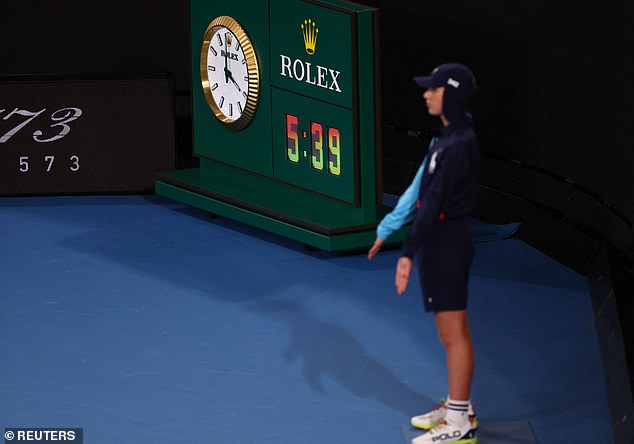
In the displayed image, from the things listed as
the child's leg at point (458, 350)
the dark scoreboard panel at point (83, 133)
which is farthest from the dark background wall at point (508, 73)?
the child's leg at point (458, 350)

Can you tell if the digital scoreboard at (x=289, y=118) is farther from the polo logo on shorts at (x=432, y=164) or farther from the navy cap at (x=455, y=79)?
the polo logo on shorts at (x=432, y=164)

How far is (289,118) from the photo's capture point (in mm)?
8828

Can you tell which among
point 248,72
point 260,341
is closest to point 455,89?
point 260,341

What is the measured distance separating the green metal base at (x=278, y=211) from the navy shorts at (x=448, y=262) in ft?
9.10

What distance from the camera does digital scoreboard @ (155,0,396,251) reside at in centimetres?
830

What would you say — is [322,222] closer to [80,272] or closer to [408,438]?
[80,272]

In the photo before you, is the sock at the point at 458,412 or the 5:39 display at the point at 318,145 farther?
the 5:39 display at the point at 318,145

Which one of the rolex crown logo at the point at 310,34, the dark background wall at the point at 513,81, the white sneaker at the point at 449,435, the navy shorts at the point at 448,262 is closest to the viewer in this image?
the navy shorts at the point at 448,262

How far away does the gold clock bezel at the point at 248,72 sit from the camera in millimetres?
9023

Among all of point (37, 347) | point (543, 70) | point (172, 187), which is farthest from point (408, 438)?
point (172, 187)

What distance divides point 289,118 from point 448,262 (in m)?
3.42

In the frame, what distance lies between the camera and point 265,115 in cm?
905

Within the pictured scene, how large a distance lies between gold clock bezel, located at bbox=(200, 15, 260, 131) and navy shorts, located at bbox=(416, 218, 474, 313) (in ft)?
12.0

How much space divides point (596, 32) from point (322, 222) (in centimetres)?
211
